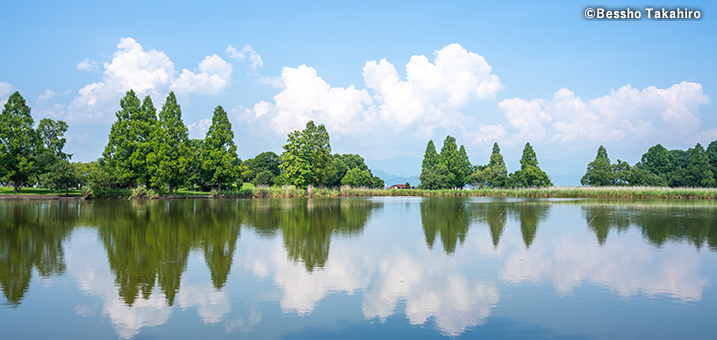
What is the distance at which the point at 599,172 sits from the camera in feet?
211

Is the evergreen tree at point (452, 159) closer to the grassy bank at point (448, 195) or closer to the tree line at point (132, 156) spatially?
the grassy bank at point (448, 195)

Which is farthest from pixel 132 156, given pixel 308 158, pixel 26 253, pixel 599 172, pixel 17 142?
pixel 599 172

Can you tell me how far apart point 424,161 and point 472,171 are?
1580 centimetres

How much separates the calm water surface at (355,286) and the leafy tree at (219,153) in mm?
35298

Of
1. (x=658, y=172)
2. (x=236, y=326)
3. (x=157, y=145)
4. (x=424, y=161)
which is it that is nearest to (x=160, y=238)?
(x=236, y=326)

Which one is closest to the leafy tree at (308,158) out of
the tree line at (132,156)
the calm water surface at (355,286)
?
the tree line at (132,156)

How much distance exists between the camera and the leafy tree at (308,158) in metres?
56.6

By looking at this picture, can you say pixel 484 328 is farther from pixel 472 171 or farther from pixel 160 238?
pixel 472 171

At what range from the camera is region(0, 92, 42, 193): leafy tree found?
44.6 meters

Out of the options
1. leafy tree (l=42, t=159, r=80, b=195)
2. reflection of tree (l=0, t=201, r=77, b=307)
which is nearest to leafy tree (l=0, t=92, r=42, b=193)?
leafy tree (l=42, t=159, r=80, b=195)

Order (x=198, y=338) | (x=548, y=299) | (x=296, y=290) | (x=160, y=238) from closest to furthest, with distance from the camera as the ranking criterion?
(x=198, y=338) < (x=548, y=299) < (x=296, y=290) < (x=160, y=238)

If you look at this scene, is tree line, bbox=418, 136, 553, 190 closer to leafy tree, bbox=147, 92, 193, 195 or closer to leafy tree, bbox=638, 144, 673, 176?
leafy tree, bbox=638, 144, 673, 176

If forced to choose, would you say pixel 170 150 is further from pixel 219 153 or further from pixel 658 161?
pixel 658 161

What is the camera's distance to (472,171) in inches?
3396
